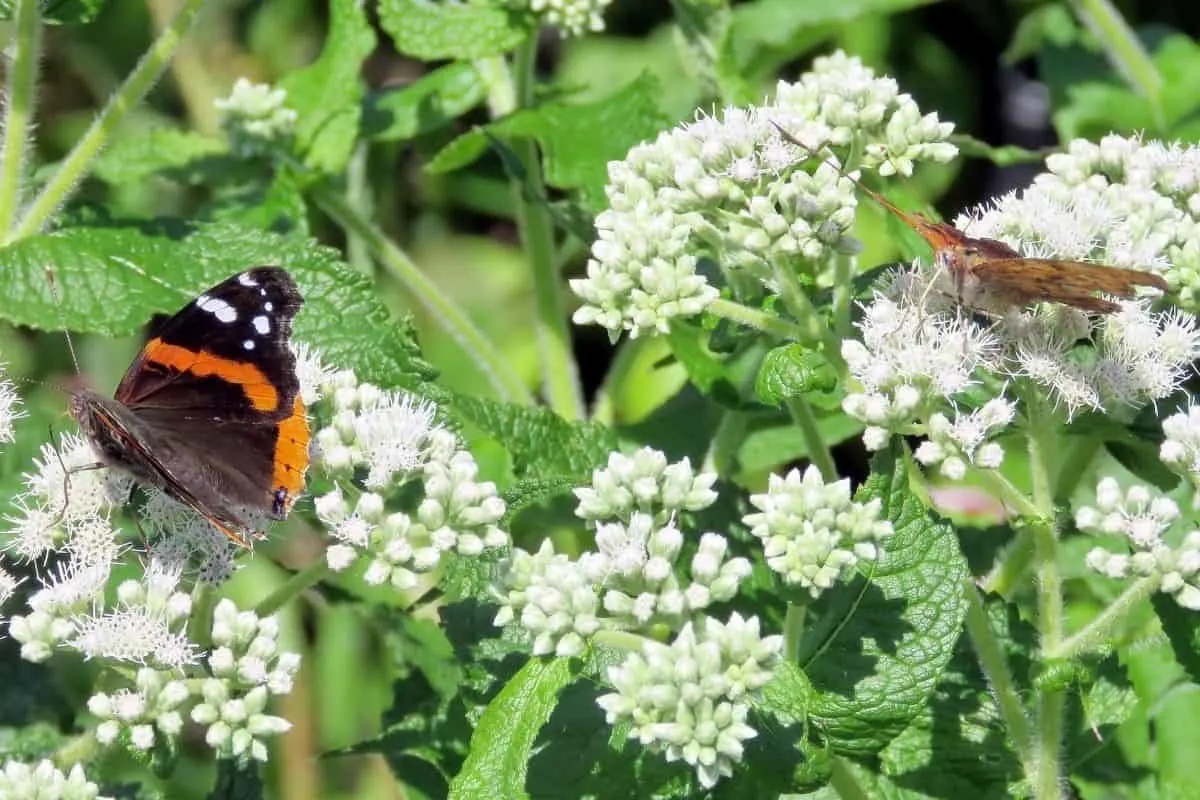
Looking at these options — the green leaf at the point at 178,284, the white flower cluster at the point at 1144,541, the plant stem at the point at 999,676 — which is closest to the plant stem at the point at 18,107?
the green leaf at the point at 178,284

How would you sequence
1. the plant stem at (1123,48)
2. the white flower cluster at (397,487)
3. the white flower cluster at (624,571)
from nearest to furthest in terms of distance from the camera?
the white flower cluster at (624,571), the white flower cluster at (397,487), the plant stem at (1123,48)

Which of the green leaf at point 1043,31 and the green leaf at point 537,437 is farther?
the green leaf at point 1043,31

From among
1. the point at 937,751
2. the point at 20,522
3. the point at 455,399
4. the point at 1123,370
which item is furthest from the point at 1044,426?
the point at 20,522

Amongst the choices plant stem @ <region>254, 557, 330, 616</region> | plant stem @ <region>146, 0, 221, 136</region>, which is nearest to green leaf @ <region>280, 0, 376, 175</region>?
plant stem @ <region>254, 557, 330, 616</region>

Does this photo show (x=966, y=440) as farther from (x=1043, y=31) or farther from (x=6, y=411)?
(x=1043, y=31)

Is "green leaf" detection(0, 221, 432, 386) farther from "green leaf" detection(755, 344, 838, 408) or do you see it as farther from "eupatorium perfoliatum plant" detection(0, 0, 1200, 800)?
"green leaf" detection(755, 344, 838, 408)

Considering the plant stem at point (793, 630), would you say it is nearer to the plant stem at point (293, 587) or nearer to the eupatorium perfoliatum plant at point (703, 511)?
the eupatorium perfoliatum plant at point (703, 511)

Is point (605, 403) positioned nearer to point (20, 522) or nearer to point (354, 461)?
point (354, 461)
